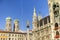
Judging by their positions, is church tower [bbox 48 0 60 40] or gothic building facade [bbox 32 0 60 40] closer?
church tower [bbox 48 0 60 40]

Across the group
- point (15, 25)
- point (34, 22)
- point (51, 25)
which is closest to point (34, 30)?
point (34, 22)

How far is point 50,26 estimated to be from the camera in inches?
3489

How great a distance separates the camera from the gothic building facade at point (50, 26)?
3141 inches

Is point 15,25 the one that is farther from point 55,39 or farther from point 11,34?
point 55,39

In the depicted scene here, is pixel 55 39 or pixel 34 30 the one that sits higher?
pixel 34 30

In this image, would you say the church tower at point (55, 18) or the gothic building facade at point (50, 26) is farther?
the gothic building facade at point (50, 26)

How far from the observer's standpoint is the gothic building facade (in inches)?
3141

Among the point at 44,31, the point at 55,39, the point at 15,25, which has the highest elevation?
the point at 15,25

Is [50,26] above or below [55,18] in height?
below

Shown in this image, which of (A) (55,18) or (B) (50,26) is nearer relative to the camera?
(A) (55,18)

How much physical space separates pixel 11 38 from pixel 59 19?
58.7 m

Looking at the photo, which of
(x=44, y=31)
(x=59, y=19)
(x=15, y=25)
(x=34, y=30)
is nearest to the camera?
(x=59, y=19)

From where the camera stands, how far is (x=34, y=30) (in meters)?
105

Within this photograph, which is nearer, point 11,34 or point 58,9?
point 58,9
